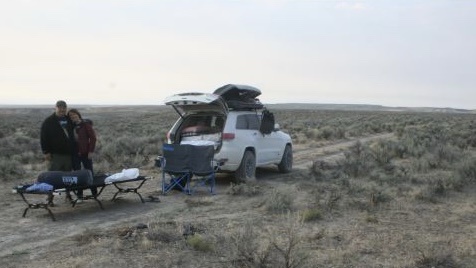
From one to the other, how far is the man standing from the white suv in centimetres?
262

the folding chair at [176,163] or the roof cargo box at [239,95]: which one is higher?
the roof cargo box at [239,95]

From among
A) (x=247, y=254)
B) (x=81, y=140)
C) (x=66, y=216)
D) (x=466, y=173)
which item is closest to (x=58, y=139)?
(x=81, y=140)

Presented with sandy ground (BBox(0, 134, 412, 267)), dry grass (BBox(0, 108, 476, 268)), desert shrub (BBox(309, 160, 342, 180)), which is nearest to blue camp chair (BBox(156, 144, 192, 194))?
sandy ground (BBox(0, 134, 412, 267))

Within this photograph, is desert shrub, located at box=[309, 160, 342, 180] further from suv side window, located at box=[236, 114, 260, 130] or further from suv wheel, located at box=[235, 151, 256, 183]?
suv side window, located at box=[236, 114, 260, 130]

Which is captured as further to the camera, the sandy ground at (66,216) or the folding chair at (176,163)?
the folding chair at (176,163)

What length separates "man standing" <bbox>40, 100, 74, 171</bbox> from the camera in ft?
29.8

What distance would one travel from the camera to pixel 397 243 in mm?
6730

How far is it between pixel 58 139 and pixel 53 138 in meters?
0.08

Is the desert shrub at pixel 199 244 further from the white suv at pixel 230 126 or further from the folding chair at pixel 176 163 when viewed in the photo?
the white suv at pixel 230 126

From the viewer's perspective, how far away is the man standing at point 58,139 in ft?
29.8

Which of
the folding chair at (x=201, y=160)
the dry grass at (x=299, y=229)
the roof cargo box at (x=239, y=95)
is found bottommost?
the dry grass at (x=299, y=229)

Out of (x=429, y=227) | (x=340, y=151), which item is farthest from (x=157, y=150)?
(x=429, y=227)

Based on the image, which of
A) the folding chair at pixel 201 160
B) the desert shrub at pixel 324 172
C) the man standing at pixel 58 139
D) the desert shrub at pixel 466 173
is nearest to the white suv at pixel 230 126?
the folding chair at pixel 201 160

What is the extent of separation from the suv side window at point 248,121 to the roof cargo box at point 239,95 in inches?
7.8
